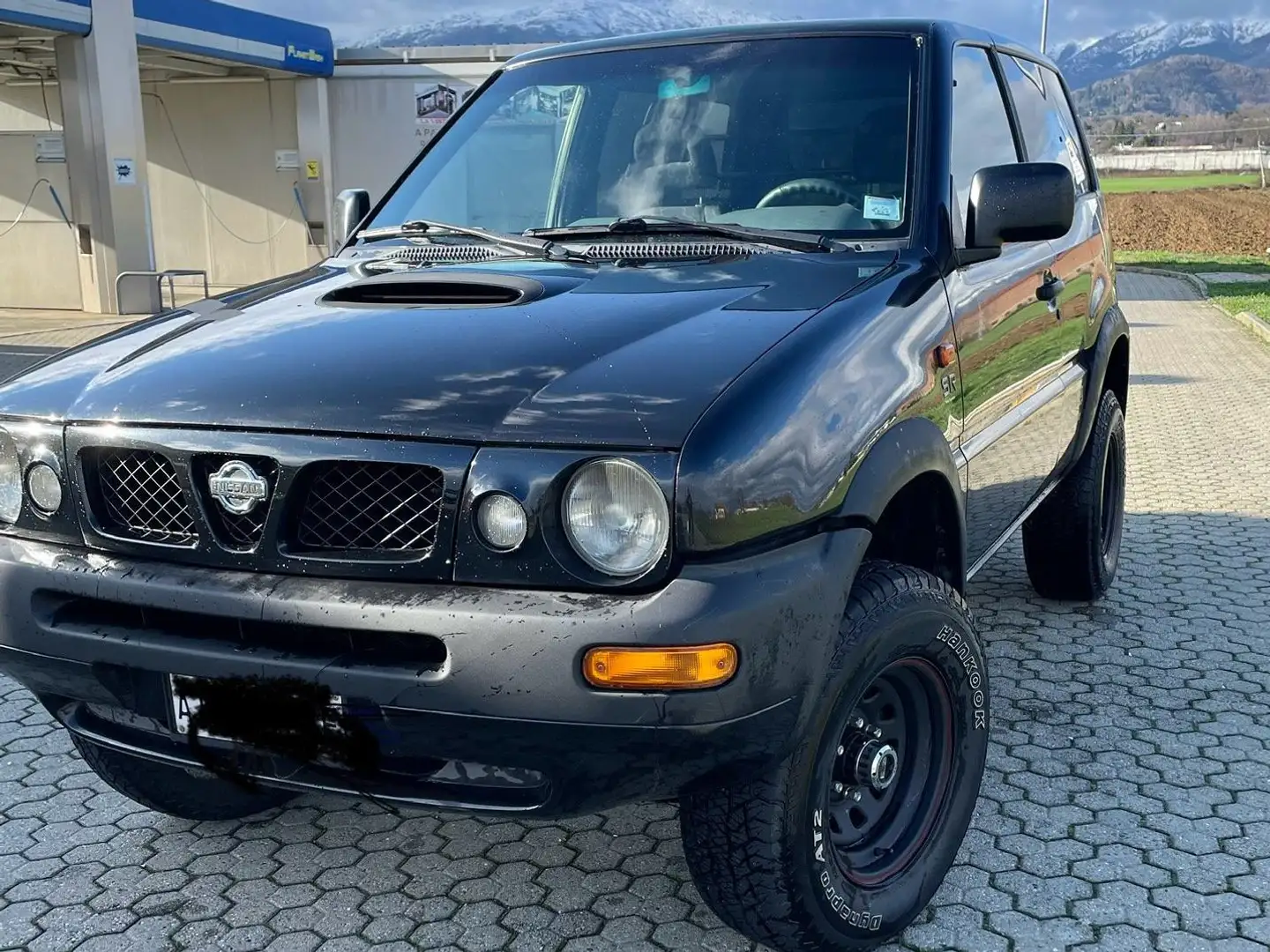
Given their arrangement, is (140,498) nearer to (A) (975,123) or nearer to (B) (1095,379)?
(A) (975,123)

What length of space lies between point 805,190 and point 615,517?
1488mm

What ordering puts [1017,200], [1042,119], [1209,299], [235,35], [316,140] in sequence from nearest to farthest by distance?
[1017,200] < [1042,119] < [235,35] < [1209,299] < [316,140]

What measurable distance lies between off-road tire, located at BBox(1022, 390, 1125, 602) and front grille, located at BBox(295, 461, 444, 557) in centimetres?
302

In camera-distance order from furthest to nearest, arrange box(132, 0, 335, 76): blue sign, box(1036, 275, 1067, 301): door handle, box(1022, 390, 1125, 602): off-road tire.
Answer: box(132, 0, 335, 76): blue sign
box(1022, 390, 1125, 602): off-road tire
box(1036, 275, 1067, 301): door handle

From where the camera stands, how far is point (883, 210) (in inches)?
126

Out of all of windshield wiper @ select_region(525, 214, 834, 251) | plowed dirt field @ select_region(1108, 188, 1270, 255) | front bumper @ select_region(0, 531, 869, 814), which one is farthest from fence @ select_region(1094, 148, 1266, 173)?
front bumper @ select_region(0, 531, 869, 814)

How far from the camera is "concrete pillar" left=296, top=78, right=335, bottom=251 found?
20766 mm

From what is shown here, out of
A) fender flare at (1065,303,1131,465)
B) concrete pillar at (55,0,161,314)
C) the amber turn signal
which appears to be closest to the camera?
the amber turn signal

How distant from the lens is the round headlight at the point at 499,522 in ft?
7.07

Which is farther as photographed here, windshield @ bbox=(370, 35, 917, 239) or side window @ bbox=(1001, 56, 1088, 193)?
side window @ bbox=(1001, 56, 1088, 193)

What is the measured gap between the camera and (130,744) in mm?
2564

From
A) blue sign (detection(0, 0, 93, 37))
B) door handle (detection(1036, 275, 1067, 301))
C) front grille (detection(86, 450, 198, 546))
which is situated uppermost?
blue sign (detection(0, 0, 93, 37))

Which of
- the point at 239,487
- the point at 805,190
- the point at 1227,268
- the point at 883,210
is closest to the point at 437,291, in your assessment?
the point at 239,487

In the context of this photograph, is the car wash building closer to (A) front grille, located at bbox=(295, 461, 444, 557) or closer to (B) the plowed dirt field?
(A) front grille, located at bbox=(295, 461, 444, 557)
